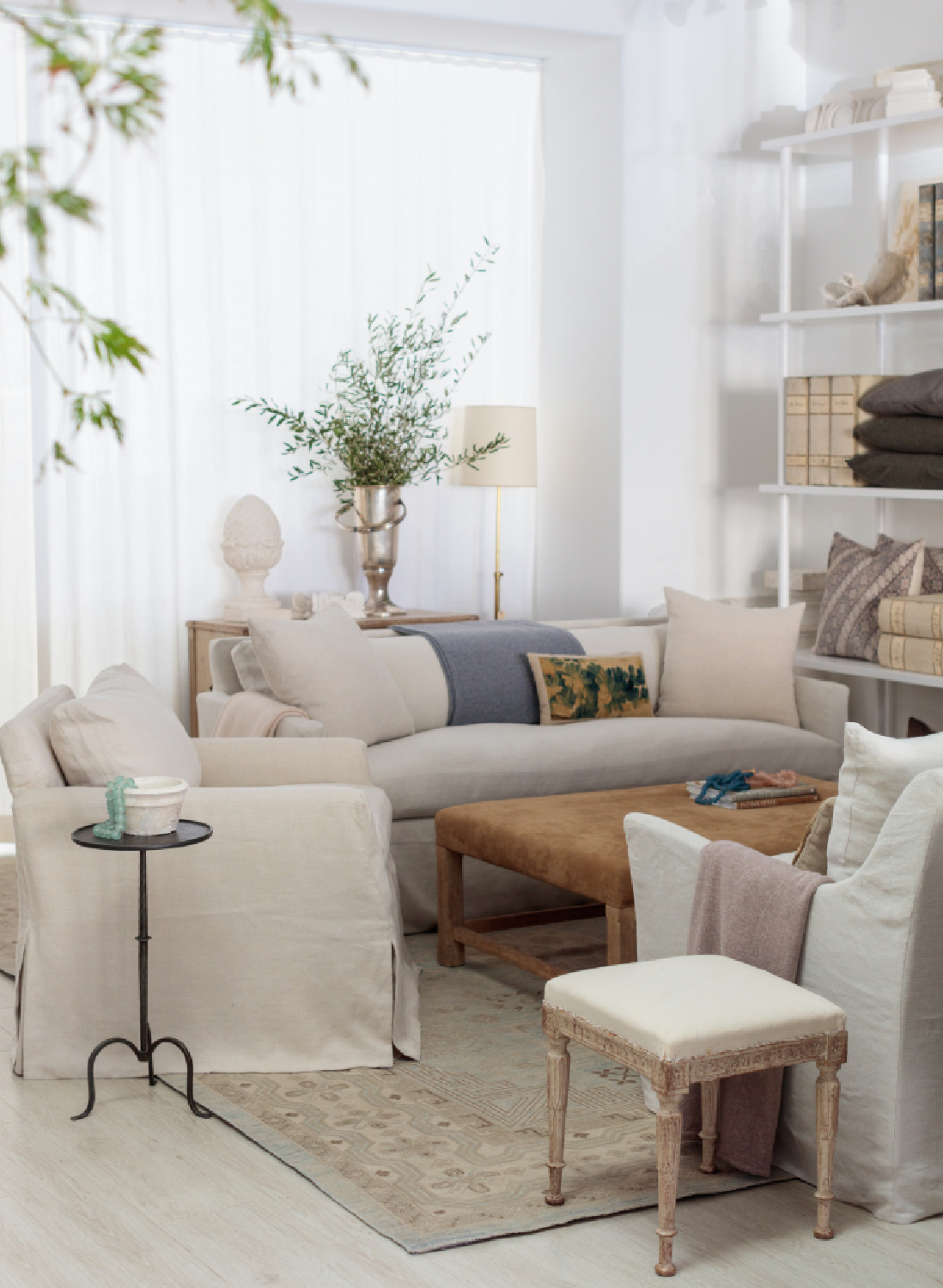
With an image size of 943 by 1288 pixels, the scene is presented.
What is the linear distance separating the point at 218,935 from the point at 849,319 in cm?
373

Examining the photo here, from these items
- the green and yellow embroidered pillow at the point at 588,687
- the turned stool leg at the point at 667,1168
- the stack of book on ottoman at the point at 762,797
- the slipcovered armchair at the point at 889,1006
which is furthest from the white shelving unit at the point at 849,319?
the turned stool leg at the point at 667,1168

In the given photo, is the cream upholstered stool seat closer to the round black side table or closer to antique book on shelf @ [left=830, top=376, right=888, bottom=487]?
the round black side table

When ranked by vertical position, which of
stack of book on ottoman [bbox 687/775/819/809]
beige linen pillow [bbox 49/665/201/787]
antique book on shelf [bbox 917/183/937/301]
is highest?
antique book on shelf [bbox 917/183/937/301]

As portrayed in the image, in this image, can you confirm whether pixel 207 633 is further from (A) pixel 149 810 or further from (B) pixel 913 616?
(A) pixel 149 810

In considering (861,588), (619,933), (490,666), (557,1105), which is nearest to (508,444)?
(490,666)

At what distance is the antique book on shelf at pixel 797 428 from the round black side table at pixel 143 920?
3.12 metres

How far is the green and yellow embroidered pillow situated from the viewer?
4.99 metres

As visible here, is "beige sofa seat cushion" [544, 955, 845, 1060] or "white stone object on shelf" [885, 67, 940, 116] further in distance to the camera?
"white stone object on shelf" [885, 67, 940, 116]

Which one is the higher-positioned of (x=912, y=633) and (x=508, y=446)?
(x=508, y=446)

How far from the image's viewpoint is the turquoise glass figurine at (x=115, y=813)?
118 inches

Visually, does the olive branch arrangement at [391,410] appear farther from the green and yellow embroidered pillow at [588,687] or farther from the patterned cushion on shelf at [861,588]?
the patterned cushion on shelf at [861,588]

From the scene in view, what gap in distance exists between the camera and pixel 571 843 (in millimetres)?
3662

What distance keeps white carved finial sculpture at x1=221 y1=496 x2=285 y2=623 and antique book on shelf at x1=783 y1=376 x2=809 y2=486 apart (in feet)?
6.18

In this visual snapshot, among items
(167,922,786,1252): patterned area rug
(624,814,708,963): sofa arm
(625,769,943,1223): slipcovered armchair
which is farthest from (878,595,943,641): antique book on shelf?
(625,769,943,1223): slipcovered armchair
